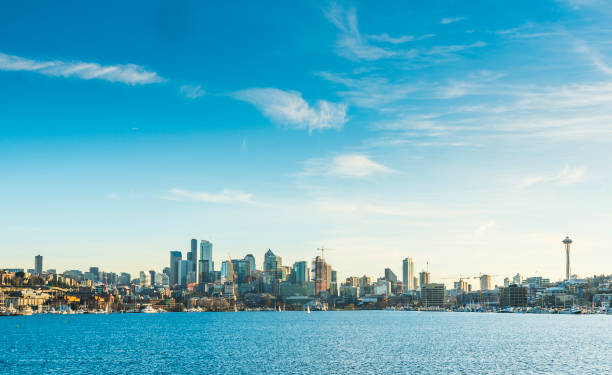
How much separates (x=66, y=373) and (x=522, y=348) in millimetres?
90927

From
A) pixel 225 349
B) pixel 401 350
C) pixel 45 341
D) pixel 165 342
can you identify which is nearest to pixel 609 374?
pixel 401 350

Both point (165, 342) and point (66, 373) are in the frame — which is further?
point (165, 342)

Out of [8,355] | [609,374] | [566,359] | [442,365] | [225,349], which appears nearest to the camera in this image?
[609,374]

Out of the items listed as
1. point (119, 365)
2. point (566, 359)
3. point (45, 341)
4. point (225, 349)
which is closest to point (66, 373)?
point (119, 365)

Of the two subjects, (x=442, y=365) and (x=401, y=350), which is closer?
(x=442, y=365)

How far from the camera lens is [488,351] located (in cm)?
12300

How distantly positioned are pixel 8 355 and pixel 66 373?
114 feet

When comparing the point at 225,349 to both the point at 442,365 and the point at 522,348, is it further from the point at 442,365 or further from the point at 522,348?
the point at 522,348

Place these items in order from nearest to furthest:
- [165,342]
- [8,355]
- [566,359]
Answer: [566,359] < [8,355] < [165,342]

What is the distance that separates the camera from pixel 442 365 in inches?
3895

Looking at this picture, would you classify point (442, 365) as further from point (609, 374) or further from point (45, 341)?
point (45, 341)

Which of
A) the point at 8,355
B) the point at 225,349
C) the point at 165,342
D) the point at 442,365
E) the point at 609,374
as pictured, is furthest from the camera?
the point at 165,342

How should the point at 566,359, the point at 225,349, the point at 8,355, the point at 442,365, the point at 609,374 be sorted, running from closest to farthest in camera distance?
the point at 609,374 → the point at 442,365 → the point at 566,359 → the point at 8,355 → the point at 225,349

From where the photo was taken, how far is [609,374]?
8962 cm
